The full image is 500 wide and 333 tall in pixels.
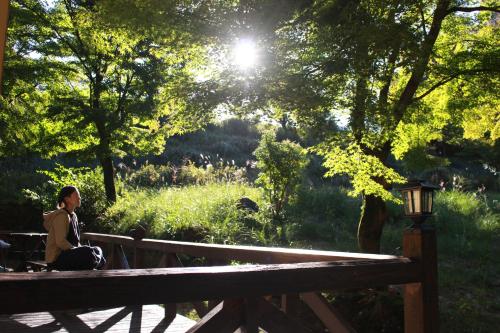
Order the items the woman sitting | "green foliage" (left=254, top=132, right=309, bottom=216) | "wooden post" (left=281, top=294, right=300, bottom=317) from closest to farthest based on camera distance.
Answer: "wooden post" (left=281, top=294, right=300, bottom=317) < the woman sitting < "green foliage" (left=254, top=132, right=309, bottom=216)

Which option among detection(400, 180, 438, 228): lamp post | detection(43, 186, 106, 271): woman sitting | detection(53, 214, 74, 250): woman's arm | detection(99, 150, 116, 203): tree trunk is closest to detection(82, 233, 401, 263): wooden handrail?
detection(400, 180, 438, 228): lamp post

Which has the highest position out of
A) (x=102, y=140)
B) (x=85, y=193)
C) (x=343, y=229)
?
(x=102, y=140)

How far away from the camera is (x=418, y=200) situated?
3068mm

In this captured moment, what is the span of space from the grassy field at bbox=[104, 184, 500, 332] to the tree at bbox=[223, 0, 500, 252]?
7.33ft

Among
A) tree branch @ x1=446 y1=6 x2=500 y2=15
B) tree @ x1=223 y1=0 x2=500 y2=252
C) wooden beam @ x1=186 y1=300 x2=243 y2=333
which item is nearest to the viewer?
wooden beam @ x1=186 y1=300 x2=243 y2=333

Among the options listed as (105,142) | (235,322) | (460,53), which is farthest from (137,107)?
(235,322)

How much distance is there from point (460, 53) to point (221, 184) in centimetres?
823

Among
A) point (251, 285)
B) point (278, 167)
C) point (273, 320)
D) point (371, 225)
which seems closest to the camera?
point (251, 285)

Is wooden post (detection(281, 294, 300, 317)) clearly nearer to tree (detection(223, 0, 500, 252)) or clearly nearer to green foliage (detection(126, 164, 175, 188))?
tree (detection(223, 0, 500, 252))

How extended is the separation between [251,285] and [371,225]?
6.51 metres

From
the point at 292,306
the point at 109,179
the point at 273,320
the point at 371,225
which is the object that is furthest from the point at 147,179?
the point at 273,320

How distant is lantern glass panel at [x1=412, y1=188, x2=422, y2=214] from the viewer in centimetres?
305

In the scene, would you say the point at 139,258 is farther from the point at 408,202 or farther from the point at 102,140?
the point at 102,140

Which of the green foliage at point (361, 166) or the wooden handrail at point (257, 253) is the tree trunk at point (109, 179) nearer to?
the green foliage at point (361, 166)
